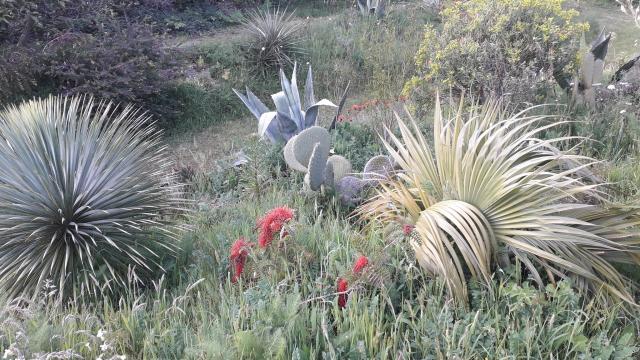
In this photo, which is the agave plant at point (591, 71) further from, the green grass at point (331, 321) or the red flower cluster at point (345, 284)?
the red flower cluster at point (345, 284)

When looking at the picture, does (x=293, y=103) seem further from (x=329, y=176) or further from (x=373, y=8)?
(x=373, y=8)

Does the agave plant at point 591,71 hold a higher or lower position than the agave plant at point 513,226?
higher

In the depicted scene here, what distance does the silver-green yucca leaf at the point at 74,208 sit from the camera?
3334 millimetres

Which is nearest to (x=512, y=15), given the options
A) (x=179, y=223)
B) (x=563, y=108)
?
(x=563, y=108)

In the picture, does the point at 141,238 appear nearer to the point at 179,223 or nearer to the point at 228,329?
the point at 179,223

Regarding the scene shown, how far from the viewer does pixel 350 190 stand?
14.7 ft

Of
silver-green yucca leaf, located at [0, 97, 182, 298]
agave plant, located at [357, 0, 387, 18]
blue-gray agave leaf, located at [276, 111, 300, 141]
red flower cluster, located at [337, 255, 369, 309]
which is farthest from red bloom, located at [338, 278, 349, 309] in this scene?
agave plant, located at [357, 0, 387, 18]

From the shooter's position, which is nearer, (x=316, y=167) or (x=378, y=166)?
(x=316, y=167)

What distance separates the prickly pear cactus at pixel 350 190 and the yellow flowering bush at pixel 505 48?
1.93m

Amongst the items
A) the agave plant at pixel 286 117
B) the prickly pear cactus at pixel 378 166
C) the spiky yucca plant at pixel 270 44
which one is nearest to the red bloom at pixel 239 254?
the prickly pear cactus at pixel 378 166

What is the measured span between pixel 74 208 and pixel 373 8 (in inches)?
416

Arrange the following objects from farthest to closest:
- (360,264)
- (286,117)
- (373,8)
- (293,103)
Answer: (373,8) → (293,103) → (286,117) → (360,264)

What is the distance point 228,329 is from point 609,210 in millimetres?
2178

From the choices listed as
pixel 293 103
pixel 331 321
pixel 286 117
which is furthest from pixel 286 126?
pixel 331 321
